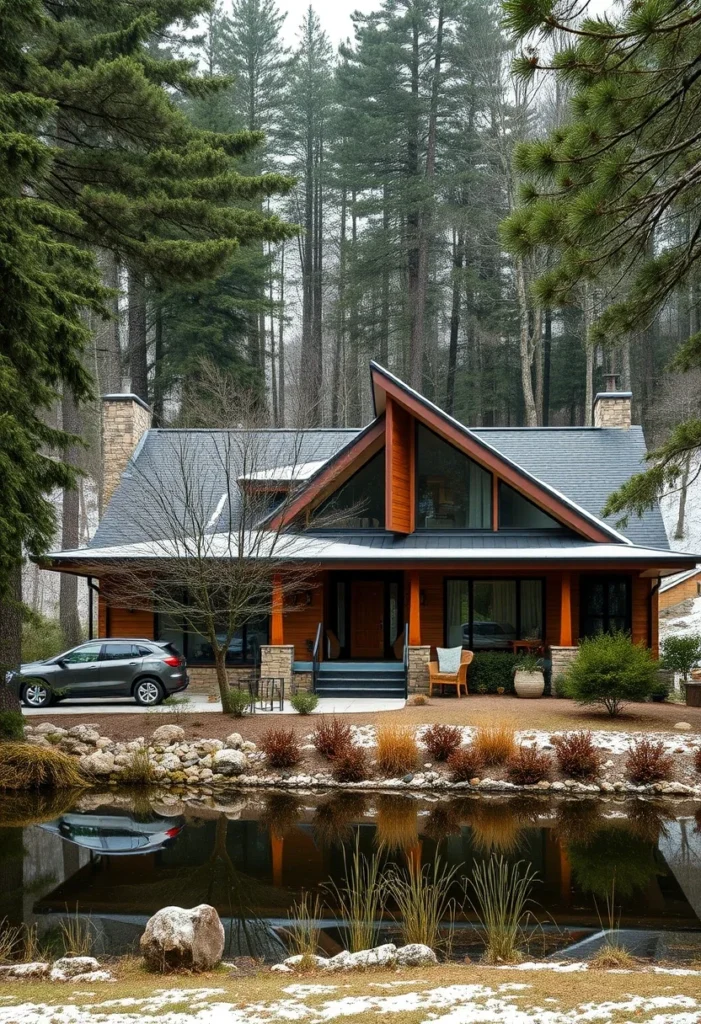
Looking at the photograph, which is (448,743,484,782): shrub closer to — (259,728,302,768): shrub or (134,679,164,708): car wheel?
(259,728,302,768): shrub

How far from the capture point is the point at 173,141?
51.2ft

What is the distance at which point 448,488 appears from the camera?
2148 cm

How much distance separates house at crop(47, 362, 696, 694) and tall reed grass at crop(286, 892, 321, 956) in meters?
10.1

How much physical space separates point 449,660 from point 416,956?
41.1ft

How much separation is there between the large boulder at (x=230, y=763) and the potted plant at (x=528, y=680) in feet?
20.9

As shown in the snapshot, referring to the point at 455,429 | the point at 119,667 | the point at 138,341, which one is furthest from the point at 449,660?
the point at 138,341

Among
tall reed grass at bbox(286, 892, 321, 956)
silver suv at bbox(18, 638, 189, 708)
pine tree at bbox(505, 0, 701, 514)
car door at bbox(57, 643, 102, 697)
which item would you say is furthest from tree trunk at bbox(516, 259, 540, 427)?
tall reed grass at bbox(286, 892, 321, 956)

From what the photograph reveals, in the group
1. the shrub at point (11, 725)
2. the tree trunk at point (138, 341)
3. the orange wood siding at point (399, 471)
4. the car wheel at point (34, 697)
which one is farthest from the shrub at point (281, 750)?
the tree trunk at point (138, 341)

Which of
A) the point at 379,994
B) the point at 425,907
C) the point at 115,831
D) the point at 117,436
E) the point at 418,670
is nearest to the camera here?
the point at 379,994

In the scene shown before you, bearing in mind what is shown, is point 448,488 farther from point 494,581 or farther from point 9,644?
point 9,644

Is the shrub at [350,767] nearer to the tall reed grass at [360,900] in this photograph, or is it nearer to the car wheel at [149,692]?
the tall reed grass at [360,900]

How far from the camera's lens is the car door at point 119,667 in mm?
18797

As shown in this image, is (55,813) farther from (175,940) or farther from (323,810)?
(175,940)

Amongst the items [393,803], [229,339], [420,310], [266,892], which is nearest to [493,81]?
[420,310]
